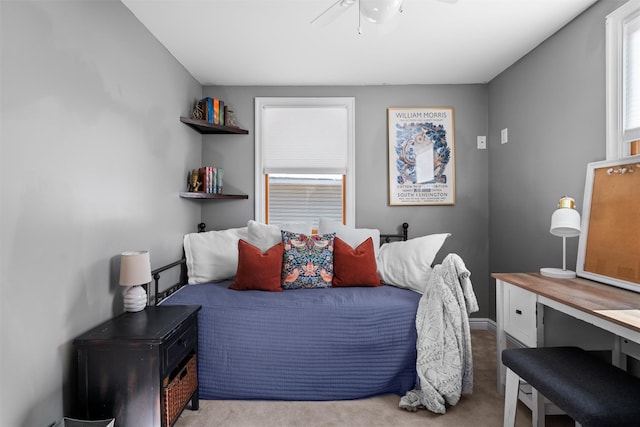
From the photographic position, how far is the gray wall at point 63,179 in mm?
1253

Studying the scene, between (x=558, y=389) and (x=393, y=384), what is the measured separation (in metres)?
1.03

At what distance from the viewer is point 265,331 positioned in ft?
6.67

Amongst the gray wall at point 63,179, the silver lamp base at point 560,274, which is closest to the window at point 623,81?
the silver lamp base at point 560,274

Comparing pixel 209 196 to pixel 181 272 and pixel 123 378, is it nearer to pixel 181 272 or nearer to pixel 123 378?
pixel 181 272

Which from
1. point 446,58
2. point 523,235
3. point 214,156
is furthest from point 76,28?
point 523,235

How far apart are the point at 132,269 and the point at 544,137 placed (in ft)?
9.58

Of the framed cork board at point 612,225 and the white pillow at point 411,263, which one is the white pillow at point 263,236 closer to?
the white pillow at point 411,263

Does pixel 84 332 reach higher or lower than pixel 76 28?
lower

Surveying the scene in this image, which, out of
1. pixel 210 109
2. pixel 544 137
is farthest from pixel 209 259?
pixel 544 137

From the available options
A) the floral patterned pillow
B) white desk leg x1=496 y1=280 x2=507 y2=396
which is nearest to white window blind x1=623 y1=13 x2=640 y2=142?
white desk leg x1=496 y1=280 x2=507 y2=396

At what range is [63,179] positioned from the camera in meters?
1.50

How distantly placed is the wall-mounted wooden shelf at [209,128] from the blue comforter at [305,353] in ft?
5.31

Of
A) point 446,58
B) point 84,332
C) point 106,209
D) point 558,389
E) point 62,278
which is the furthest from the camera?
point 446,58

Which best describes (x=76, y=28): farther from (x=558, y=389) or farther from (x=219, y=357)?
(x=558, y=389)
